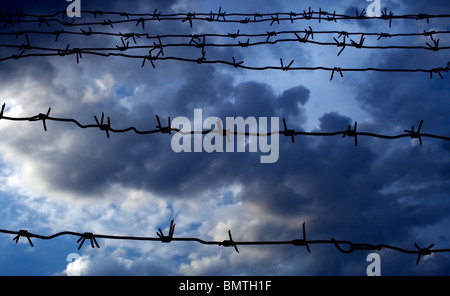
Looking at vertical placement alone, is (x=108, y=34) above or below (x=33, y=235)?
above

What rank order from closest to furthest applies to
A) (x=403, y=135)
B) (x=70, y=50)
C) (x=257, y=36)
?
Answer: (x=403, y=135) → (x=70, y=50) → (x=257, y=36)

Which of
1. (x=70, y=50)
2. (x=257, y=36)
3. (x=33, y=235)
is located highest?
(x=257, y=36)

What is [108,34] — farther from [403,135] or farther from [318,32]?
[403,135]
